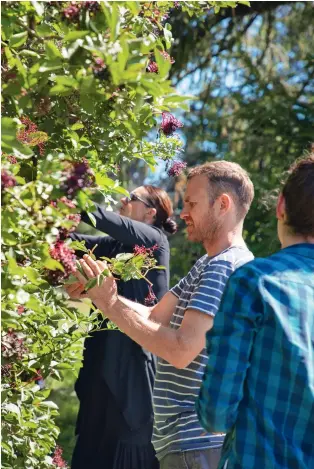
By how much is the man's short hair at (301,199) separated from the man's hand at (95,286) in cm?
54

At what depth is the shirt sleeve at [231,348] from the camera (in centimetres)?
183

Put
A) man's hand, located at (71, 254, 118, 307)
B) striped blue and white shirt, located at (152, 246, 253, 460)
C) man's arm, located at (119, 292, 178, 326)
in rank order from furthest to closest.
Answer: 1. man's arm, located at (119, 292, 178, 326)
2. striped blue and white shirt, located at (152, 246, 253, 460)
3. man's hand, located at (71, 254, 118, 307)

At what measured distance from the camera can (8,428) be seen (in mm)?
2334

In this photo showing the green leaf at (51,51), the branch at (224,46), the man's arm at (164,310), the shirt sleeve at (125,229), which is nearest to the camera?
the green leaf at (51,51)

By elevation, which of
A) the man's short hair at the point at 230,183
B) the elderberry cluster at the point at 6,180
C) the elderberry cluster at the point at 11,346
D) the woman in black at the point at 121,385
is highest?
the elderberry cluster at the point at 6,180

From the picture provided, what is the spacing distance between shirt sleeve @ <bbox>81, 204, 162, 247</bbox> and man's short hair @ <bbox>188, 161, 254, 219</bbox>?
912mm

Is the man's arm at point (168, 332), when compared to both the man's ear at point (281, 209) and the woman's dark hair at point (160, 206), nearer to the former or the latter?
the man's ear at point (281, 209)

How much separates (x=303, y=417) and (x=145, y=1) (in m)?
1.07

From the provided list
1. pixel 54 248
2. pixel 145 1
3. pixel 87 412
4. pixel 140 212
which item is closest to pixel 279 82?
pixel 140 212

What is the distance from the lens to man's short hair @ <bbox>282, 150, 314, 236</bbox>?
77.7 inches

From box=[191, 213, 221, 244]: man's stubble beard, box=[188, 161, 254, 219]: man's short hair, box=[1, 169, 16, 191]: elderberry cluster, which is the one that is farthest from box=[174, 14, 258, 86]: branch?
box=[1, 169, 16, 191]: elderberry cluster

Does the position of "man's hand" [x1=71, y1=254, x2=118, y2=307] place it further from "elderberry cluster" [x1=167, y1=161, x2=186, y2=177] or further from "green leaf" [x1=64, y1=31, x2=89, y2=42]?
"green leaf" [x1=64, y1=31, x2=89, y2=42]

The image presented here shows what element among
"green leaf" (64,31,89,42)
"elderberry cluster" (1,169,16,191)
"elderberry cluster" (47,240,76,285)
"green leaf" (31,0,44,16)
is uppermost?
"green leaf" (31,0,44,16)

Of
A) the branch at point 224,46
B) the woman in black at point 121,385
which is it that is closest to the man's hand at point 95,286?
the woman in black at point 121,385
